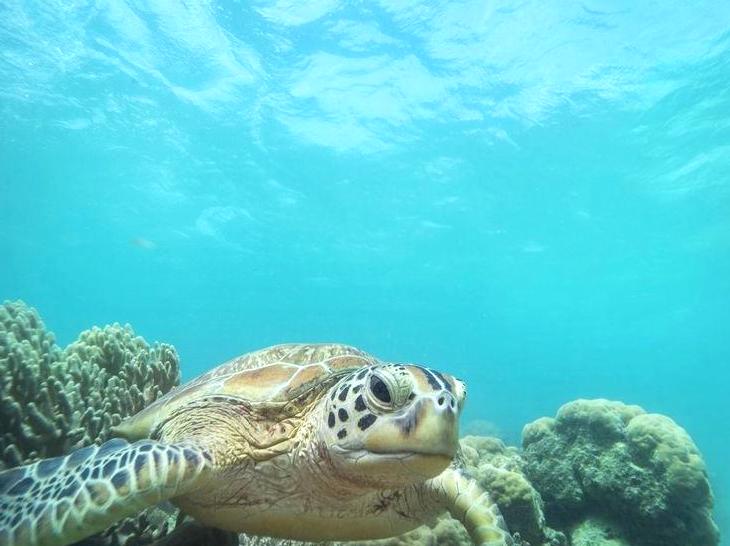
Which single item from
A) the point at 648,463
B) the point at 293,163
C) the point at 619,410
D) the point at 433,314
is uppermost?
the point at 433,314

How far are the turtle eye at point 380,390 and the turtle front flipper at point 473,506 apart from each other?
3.55ft

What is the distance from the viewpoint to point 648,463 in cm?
554

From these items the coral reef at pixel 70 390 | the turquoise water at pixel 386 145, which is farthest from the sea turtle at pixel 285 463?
the turquoise water at pixel 386 145

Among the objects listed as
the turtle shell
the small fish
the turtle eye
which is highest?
the small fish

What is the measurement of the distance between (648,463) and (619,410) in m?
1.01

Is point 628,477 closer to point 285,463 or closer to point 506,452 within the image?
point 506,452

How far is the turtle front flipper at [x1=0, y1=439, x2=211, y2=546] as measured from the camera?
6.23ft

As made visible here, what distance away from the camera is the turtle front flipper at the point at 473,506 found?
273 cm

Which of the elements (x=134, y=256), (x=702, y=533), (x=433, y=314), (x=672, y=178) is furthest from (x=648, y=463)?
(x=433, y=314)

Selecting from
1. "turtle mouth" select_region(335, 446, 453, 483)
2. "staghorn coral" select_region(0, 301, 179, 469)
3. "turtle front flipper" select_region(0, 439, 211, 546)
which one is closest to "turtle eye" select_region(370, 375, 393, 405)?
"turtle mouth" select_region(335, 446, 453, 483)

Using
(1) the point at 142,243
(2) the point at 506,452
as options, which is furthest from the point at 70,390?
(1) the point at 142,243

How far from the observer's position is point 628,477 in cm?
529

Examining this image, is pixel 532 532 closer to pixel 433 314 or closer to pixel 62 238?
pixel 62 238

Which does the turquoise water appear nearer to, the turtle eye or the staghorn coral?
the staghorn coral
